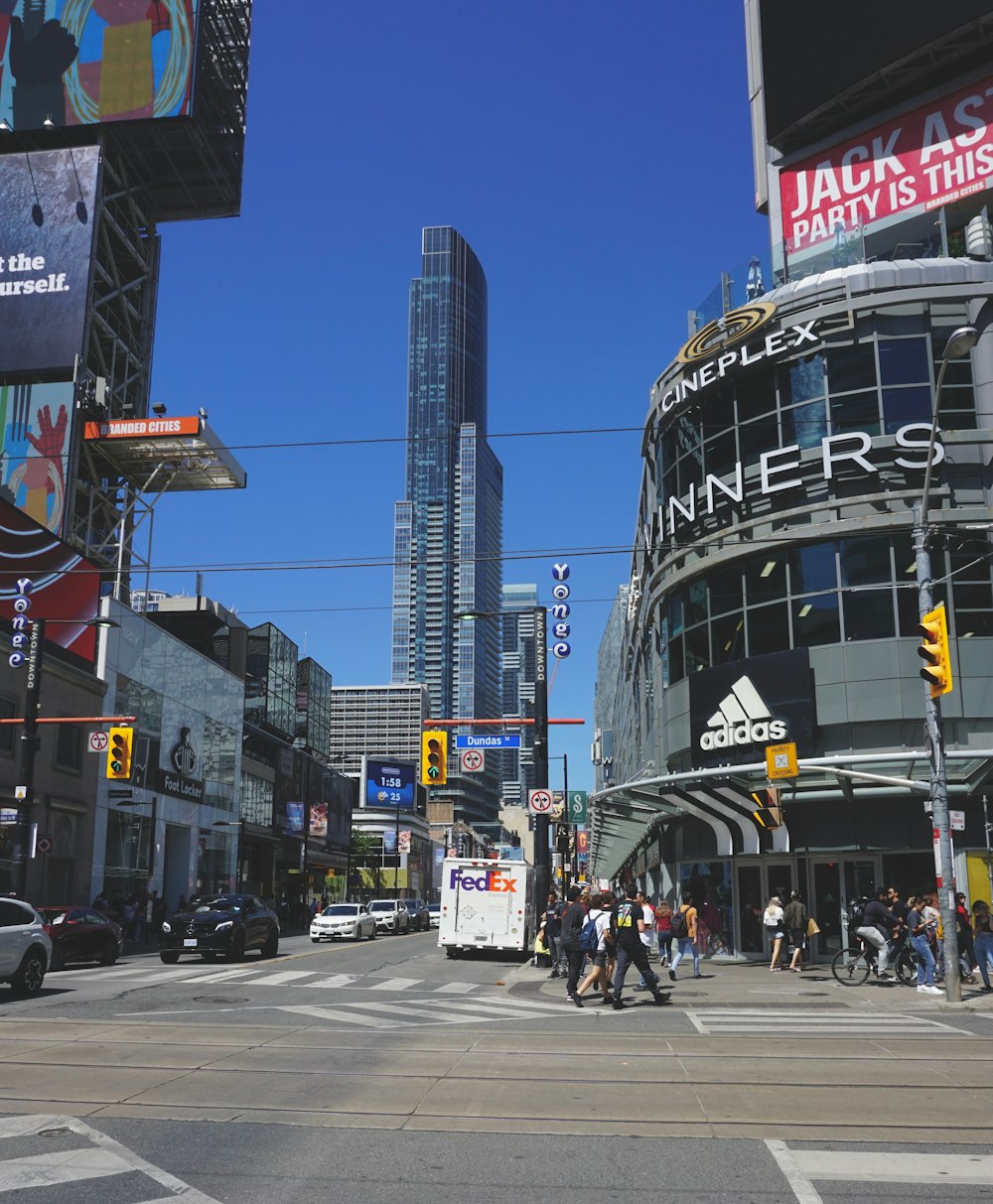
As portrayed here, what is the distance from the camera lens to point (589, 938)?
18812 millimetres

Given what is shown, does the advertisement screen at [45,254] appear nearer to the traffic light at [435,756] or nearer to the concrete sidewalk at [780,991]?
the traffic light at [435,756]

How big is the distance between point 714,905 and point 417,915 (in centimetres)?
3019

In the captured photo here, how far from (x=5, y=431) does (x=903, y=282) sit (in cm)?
4634

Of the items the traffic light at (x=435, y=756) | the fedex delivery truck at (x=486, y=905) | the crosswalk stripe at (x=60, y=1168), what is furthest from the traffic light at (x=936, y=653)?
the fedex delivery truck at (x=486, y=905)

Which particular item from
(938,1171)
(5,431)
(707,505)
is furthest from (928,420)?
(5,431)

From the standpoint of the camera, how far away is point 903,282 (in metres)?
28.9

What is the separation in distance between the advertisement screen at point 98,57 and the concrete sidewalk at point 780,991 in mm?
61055

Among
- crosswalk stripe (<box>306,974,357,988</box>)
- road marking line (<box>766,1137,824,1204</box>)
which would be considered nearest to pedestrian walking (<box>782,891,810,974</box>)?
crosswalk stripe (<box>306,974,357,988</box>)

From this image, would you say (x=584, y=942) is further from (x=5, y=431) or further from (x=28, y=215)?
(x=28, y=215)

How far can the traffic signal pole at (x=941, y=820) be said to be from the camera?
18266 millimetres

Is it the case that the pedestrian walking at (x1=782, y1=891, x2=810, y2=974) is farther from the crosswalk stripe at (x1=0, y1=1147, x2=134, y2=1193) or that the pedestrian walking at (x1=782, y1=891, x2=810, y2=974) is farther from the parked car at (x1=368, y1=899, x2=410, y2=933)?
the parked car at (x1=368, y1=899, x2=410, y2=933)

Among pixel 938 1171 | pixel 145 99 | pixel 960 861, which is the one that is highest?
pixel 145 99

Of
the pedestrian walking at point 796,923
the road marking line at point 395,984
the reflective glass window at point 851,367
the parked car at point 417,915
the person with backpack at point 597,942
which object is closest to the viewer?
the person with backpack at point 597,942

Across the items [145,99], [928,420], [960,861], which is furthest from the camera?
[145,99]
